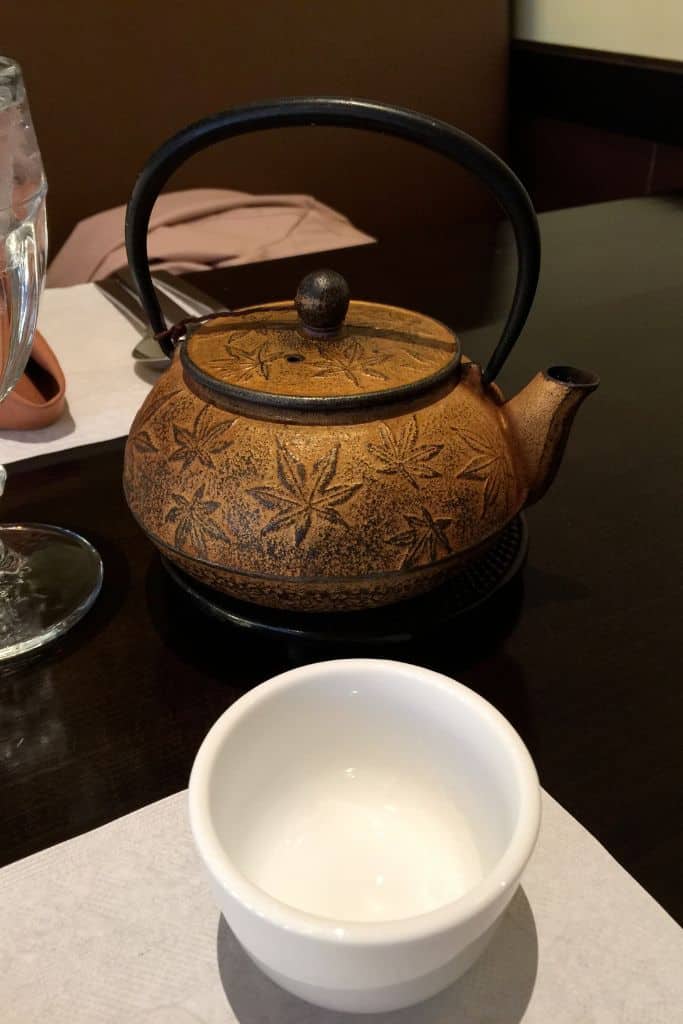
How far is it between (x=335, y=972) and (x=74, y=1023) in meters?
0.10

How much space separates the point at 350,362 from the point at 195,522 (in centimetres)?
11

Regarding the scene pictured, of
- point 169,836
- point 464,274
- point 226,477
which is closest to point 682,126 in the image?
point 464,274

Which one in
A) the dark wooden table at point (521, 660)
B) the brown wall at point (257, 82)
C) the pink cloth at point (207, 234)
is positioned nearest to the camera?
the dark wooden table at point (521, 660)

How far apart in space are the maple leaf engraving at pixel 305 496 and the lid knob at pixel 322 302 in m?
0.09

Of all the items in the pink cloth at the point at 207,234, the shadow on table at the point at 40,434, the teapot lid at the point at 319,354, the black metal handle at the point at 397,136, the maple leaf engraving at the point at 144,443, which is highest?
the black metal handle at the point at 397,136

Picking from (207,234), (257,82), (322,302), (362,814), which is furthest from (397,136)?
(257,82)

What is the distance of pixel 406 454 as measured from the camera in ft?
1.36

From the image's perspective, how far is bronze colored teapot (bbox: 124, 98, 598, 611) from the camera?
41 cm

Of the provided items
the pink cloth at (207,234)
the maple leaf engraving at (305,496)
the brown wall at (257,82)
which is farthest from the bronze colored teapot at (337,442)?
the brown wall at (257,82)

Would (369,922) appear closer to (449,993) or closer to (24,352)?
(449,993)

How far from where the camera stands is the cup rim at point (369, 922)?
24 centimetres

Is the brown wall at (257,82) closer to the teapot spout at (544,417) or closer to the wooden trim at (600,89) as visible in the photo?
the wooden trim at (600,89)

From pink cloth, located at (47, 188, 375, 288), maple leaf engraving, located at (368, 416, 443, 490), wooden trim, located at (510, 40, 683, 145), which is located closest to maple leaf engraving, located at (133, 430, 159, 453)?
maple leaf engraving, located at (368, 416, 443, 490)

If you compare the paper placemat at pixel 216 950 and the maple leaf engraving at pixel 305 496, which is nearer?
the paper placemat at pixel 216 950
